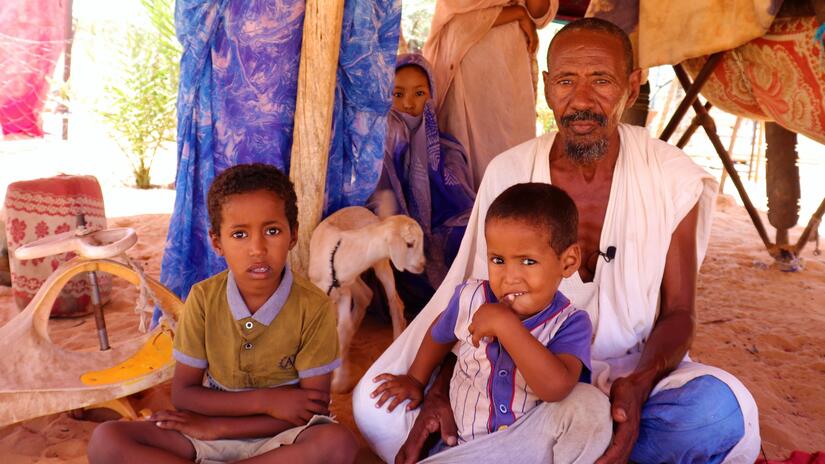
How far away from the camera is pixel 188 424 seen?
1.88 meters

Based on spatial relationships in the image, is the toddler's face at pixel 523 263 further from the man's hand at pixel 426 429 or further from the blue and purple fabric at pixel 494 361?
the man's hand at pixel 426 429

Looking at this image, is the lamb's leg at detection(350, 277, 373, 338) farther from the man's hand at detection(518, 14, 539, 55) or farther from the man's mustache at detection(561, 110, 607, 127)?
the man's hand at detection(518, 14, 539, 55)

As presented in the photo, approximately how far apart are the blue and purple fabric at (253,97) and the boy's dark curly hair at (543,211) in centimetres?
127

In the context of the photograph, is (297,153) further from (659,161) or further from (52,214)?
(52,214)

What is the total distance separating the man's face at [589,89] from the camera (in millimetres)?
2209

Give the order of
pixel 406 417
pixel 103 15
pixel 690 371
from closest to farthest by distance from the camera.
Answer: pixel 690 371 < pixel 406 417 < pixel 103 15

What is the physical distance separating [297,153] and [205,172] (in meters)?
0.42

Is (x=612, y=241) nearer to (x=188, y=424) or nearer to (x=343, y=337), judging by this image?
(x=343, y=337)

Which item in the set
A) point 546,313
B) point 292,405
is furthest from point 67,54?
point 546,313

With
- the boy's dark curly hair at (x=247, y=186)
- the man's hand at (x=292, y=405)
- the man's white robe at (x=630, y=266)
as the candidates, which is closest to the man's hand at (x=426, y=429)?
the man's white robe at (x=630, y=266)

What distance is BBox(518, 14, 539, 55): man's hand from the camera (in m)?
4.05

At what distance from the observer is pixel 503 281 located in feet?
5.79

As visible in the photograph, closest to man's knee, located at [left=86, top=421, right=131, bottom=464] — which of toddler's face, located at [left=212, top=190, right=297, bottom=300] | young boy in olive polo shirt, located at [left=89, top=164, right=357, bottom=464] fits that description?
young boy in olive polo shirt, located at [left=89, top=164, right=357, bottom=464]

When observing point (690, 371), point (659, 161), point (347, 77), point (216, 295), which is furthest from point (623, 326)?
point (347, 77)
